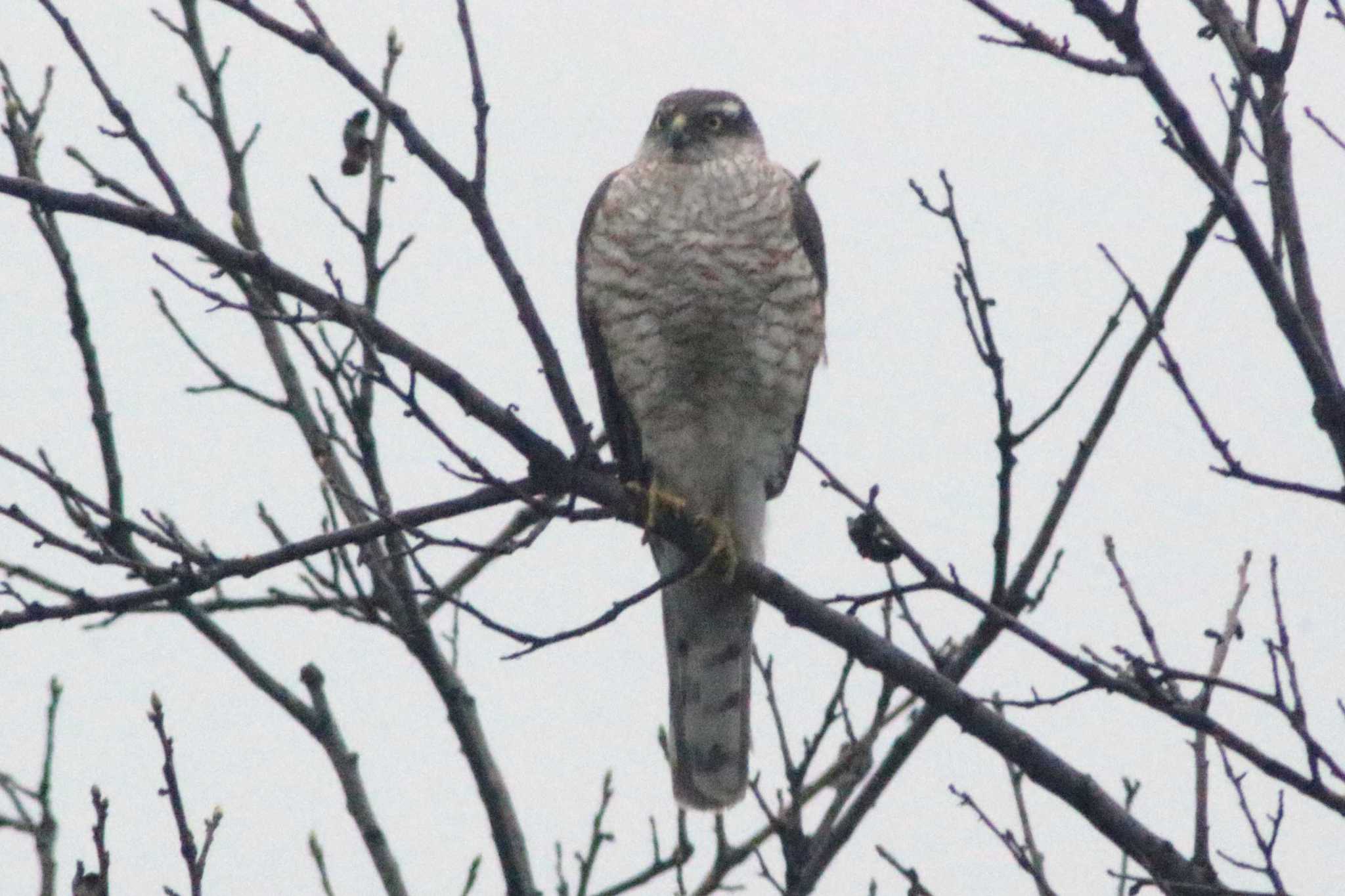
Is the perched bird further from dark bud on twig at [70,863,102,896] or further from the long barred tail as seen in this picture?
dark bud on twig at [70,863,102,896]

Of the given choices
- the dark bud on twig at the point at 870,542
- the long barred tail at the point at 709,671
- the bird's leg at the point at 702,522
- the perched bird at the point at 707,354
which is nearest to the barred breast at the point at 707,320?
the perched bird at the point at 707,354

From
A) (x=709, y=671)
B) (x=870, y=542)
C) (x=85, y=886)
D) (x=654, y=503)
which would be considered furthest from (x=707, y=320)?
(x=85, y=886)

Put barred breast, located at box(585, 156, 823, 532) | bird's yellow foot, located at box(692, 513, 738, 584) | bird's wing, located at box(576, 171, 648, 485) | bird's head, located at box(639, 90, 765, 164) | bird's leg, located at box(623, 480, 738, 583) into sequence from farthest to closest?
bird's head, located at box(639, 90, 765, 164)
bird's wing, located at box(576, 171, 648, 485)
barred breast, located at box(585, 156, 823, 532)
bird's yellow foot, located at box(692, 513, 738, 584)
bird's leg, located at box(623, 480, 738, 583)

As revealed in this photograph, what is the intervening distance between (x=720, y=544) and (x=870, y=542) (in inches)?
57.3

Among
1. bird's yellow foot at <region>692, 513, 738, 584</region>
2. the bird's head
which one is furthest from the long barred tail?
the bird's head

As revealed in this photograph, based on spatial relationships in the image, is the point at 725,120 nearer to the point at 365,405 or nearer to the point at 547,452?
the point at 365,405

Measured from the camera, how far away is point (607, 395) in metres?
5.23

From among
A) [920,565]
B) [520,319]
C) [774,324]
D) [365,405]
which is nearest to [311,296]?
[520,319]

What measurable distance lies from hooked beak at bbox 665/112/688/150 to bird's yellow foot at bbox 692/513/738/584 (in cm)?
109

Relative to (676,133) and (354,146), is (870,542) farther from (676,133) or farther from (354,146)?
(676,133)

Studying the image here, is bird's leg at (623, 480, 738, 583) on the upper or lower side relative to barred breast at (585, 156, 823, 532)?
lower

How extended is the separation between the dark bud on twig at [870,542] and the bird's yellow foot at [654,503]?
2.41 feet

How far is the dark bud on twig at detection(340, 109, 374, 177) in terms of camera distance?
4.59 m

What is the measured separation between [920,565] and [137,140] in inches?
69.4
